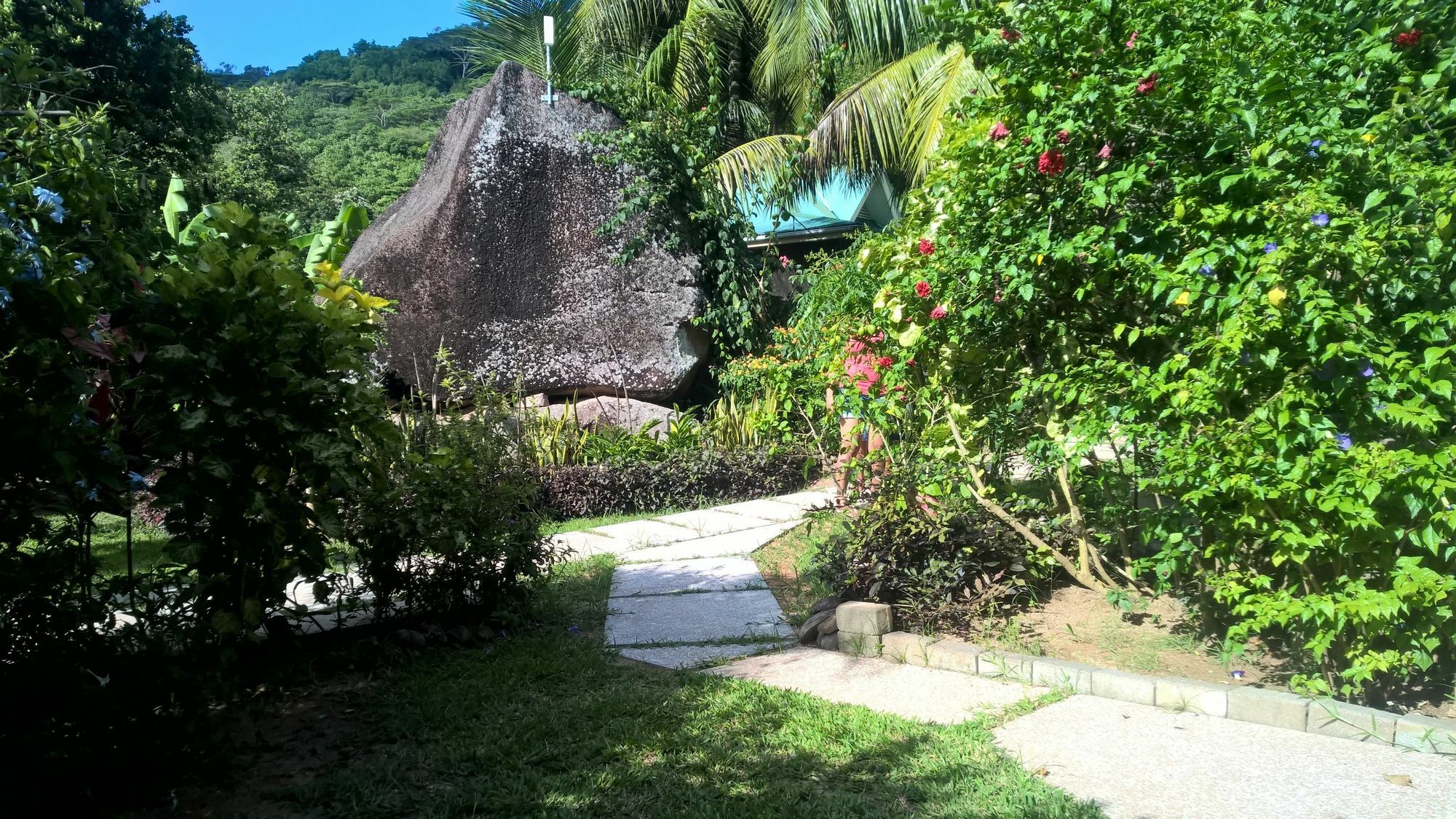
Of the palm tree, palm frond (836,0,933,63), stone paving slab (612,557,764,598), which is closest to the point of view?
stone paving slab (612,557,764,598)

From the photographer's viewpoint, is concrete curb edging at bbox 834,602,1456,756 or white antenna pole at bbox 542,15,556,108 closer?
concrete curb edging at bbox 834,602,1456,756

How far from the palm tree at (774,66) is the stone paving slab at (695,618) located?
7443 mm

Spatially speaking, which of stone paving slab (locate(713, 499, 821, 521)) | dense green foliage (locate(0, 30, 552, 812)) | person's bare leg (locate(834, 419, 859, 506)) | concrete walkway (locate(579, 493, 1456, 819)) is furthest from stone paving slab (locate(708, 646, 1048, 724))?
Result: stone paving slab (locate(713, 499, 821, 521))

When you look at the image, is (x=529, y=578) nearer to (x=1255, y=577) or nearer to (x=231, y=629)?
(x=231, y=629)

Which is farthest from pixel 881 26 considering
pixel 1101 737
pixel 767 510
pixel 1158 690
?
pixel 1101 737

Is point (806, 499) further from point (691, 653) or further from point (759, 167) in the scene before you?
point (759, 167)

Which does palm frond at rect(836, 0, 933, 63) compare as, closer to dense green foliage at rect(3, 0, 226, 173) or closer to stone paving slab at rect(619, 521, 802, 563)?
stone paving slab at rect(619, 521, 802, 563)

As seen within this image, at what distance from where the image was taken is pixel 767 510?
8.18 m

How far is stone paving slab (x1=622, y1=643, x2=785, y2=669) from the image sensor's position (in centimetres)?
427

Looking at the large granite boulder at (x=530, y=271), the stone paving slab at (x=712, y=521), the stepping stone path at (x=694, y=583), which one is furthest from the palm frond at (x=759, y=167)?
the stone paving slab at (x=712, y=521)

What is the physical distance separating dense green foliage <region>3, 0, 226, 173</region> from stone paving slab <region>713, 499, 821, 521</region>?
407 inches

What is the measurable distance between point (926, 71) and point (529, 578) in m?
9.96

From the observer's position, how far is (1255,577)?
3404mm

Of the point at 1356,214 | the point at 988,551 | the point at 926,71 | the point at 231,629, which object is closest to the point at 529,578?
the point at 231,629
